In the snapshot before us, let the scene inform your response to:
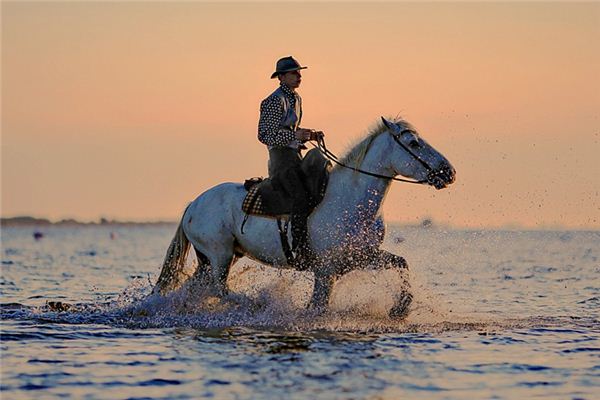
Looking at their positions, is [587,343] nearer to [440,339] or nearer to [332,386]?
[440,339]

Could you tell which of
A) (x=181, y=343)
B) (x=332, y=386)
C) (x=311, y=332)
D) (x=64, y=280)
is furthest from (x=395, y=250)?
(x=64, y=280)

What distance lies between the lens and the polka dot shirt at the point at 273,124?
13.4 meters

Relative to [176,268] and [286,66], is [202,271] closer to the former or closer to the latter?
[176,268]

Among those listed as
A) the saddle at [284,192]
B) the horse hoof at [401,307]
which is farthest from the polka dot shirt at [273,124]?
the horse hoof at [401,307]

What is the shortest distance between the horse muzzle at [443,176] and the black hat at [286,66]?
223 centimetres

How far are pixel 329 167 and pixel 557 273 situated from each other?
15.7m

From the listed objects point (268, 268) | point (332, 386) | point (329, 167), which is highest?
point (329, 167)

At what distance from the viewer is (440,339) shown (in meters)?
12.4

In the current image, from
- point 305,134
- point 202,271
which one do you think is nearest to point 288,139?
point 305,134

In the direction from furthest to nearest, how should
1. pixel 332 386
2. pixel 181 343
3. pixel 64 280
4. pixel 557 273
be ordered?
1. pixel 557 273
2. pixel 64 280
3. pixel 181 343
4. pixel 332 386

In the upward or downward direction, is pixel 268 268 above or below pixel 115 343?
above

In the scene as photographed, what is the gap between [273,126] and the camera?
13.4 meters

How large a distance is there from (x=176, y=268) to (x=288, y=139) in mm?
2994

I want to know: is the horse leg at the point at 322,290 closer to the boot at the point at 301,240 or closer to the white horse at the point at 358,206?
the white horse at the point at 358,206
